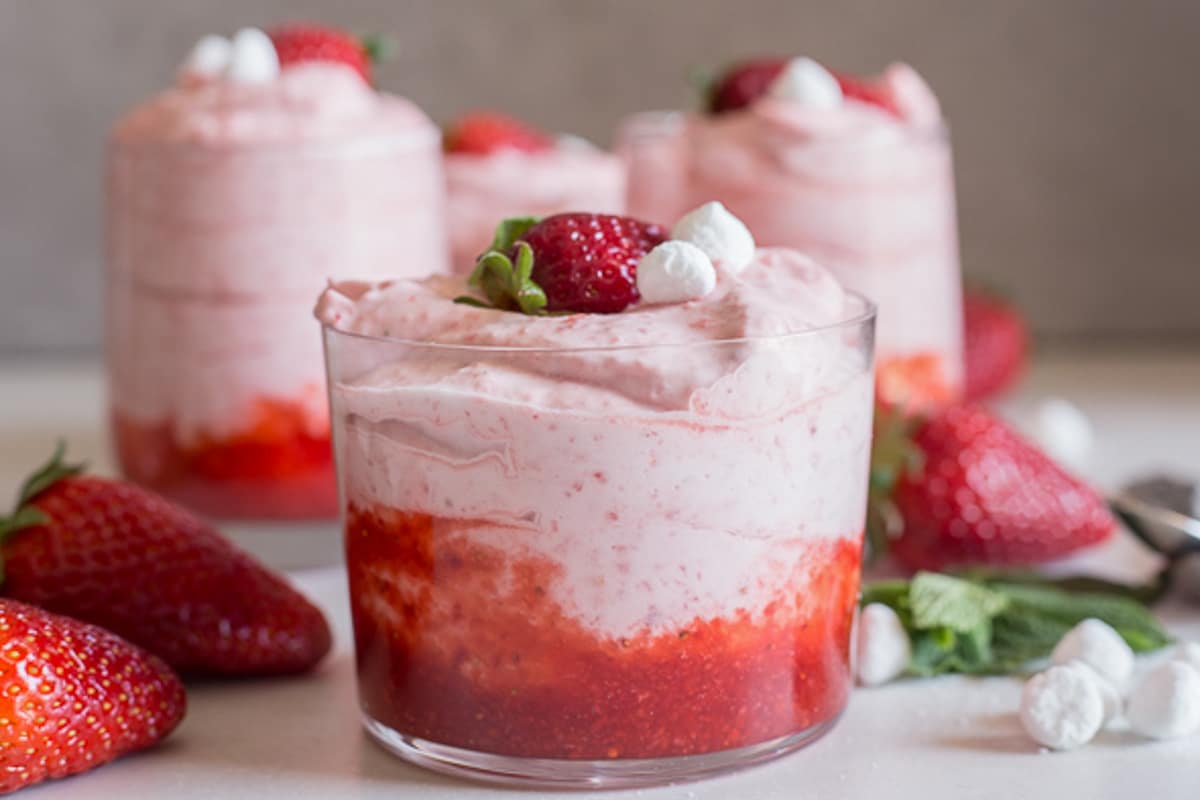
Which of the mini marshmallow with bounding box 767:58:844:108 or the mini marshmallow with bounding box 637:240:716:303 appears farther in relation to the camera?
the mini marshmallow with bounding box 767:58:844:108

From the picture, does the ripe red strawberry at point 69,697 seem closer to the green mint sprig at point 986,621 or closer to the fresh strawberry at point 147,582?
the fresh strawberry at point 147,582

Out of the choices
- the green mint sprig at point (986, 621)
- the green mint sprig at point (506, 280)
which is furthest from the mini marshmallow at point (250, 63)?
the green mint sprig at point (986, 621)

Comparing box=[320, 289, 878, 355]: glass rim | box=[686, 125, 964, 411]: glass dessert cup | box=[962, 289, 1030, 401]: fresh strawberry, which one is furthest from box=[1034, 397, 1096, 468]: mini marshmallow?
box=[320, 289, 878, 355]: glass rim

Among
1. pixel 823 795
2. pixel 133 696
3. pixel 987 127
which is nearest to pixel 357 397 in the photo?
pixel 133 696

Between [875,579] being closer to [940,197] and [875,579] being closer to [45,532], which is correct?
[940,197]

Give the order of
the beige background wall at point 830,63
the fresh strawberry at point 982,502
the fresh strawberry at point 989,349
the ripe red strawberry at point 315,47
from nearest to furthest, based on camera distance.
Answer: the fresh strawberry at point 982,502, the ripe red strawberry at point 315,47, the fresh strawberry at point 989,349, the beige background wall at point 830,63

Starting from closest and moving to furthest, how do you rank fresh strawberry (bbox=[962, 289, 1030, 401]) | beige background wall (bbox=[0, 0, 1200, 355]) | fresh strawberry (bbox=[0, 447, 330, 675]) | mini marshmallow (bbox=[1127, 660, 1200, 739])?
mini marshmallow (bbox=[1127, 660, 1200, 739]) → fresh strawberry (bbox=[0, 447, 330, 675]) → fresh strawberry (bbox=[962, 289, 1030, 401]) → beige background wall (bbox=[0, 0, 1200, 355])

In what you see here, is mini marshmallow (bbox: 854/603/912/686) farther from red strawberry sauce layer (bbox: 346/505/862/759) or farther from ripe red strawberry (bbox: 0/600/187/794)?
ripe red strawberry (bbox: 0/600/187/794)
